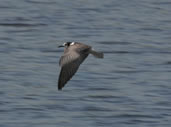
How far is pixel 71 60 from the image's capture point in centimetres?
1031

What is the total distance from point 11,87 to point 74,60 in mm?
2758

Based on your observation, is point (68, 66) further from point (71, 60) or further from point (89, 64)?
point (89, 64)

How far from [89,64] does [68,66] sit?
4696mm

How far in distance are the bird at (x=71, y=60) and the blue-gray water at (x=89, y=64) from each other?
3.35ft

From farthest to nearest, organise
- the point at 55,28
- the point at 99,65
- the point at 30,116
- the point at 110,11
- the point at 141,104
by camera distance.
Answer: the point at 110,11 → the point at 55,28 → the point at 99,65 → the point at 141,104 → the point at 30,116

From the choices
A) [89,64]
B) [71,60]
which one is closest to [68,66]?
[71,60]

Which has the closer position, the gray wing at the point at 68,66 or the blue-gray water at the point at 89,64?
the gray wing at the point at 68,66

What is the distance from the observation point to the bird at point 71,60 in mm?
10023

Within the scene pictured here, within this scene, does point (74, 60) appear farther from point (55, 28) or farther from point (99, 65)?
point (55, 28)

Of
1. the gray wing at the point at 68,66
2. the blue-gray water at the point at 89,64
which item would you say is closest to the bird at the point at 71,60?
the gray wing at the point at 68,66

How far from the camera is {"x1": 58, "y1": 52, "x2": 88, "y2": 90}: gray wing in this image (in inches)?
394

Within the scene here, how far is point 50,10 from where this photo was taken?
65.2ft

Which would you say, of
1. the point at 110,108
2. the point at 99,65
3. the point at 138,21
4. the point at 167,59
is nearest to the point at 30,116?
the point at 110,108

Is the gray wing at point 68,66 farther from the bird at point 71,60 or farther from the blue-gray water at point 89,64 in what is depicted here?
the blue-gray water at point 89,64
